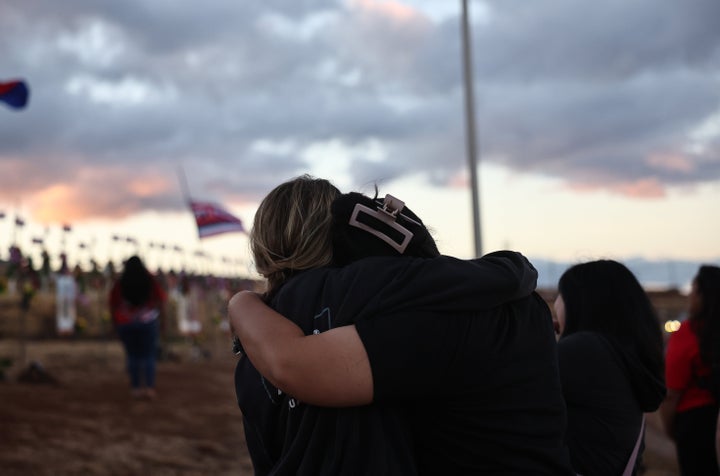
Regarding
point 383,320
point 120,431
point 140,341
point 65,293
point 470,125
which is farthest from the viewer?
point 65,293

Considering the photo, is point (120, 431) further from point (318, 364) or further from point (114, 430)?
point (318, 364)

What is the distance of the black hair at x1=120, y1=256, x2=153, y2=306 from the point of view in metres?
11.0

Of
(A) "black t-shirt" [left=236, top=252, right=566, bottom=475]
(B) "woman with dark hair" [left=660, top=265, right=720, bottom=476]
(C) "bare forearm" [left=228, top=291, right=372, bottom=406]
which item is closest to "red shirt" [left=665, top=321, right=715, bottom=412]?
(B) "woman with dark hair" [left=660, top=265, right=720, bottom=476]

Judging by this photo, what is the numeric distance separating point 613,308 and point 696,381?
1.61 m

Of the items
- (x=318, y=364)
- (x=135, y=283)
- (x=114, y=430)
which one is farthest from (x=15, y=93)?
(x=318, y=364)

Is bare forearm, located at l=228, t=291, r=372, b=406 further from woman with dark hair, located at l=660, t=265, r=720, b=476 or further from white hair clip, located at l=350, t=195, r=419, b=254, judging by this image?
woman with dark hair, located at l=660, t=265, r=720, b=476

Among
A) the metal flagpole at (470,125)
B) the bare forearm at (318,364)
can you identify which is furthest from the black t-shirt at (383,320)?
the metal flagpole at (470,125)

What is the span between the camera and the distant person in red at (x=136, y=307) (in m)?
11.1

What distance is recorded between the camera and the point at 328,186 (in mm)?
2160

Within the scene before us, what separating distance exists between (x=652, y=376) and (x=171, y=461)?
22.3ft

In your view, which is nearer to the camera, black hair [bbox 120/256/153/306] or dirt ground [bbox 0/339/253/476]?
dirt ground [bbox 0/339/253/476]

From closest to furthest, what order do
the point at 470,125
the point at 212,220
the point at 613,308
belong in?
the point at 613,308
the point at 470,125
the point at 212,220

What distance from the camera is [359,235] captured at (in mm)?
1980

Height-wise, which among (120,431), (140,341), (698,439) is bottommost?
(120,431)
